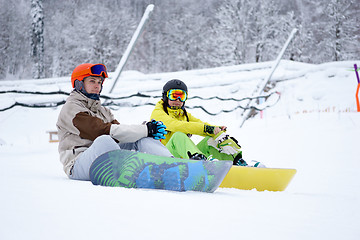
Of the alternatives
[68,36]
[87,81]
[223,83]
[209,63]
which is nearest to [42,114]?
[223,83]

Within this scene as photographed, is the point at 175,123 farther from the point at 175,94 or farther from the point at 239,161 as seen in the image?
the point at 239,161

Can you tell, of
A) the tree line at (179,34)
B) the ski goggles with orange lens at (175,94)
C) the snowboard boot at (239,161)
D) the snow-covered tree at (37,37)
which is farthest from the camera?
the tree line at (179,34)

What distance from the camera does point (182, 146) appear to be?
3.00 m

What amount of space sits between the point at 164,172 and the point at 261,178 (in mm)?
1124

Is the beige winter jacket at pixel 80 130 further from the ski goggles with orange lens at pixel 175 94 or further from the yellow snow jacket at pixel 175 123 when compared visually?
the ski goggles with orange lens at pixel 175 94

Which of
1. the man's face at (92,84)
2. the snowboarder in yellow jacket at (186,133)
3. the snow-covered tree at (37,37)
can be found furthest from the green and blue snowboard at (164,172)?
the snow-covered tree at (37,37)

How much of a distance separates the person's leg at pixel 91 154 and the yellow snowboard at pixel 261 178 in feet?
4.13

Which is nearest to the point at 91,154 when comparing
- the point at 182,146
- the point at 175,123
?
the point at 182,146

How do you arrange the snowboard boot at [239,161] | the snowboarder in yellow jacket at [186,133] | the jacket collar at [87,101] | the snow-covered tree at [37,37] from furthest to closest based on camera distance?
the snow-covered tree at [37,37] < the snowboard boot at [239,161] < the snowboarder in yellow jacket at [186,133] < the jacket collar at [87,101]

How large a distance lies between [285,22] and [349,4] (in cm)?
568

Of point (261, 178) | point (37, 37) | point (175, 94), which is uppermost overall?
point (37, 37)

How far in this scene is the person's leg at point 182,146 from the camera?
116 inches

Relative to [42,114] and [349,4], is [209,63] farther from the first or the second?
[42,114]

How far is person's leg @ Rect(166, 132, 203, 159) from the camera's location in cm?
294
